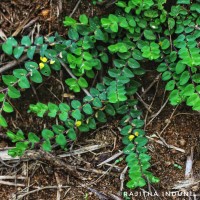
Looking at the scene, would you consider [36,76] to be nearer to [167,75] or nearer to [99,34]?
[99,34]

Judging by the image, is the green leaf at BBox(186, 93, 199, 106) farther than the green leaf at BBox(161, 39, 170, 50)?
No

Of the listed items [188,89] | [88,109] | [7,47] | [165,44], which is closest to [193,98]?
[188,89]

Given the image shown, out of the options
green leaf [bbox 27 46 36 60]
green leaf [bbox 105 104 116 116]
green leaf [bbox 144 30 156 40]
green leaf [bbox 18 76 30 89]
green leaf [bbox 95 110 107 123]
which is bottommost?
green leaf [bbox 95 110 107 123]

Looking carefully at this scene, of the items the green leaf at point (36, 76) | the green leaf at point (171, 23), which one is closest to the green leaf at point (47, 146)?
the green leaf at point (36, 76)

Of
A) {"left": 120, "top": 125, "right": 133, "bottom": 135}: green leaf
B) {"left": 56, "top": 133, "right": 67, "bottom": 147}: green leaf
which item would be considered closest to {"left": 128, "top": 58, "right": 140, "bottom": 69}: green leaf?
{"left": 120, "top": 125, "right": 133, "bottom": 135}: green leaf

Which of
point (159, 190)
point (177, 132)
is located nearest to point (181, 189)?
point (159, 190)

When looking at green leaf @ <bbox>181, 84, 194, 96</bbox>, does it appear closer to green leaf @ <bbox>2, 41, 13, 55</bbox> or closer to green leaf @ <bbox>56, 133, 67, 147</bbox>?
green leaf @ <bbox>56, 133, 67, 147</bbox>

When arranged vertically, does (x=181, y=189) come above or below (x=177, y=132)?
below

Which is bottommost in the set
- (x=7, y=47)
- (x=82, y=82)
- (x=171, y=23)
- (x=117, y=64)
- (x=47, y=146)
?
(x=47, y=146)

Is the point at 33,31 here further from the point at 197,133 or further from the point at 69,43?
the point at 197,133
